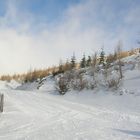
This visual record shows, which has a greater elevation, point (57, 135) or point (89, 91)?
point (89, 91)

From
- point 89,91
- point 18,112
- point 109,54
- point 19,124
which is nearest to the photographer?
point 19,124

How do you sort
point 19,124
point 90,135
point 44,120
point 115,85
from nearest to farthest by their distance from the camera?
point 90,135 → point 19,124 → point 44,120 → point 115,85

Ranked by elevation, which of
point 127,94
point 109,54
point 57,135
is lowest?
point 57,135

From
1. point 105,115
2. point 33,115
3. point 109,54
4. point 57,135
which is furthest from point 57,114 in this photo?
point 109,54

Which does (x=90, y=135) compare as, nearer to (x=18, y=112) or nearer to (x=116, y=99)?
(x=18, y=112)

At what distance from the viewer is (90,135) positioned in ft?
37.8

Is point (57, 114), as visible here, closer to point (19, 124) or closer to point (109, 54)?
point (19, 124)

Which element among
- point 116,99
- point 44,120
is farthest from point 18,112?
point 116,99

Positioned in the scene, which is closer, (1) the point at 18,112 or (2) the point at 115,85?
(1) the point at 18,112

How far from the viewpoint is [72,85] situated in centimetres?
3269

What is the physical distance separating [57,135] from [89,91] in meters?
18.3

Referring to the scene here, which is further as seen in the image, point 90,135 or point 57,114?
point 57,114

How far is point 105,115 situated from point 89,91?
13.0 metres

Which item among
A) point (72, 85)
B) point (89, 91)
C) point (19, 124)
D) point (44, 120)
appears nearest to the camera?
point (19, 124)
